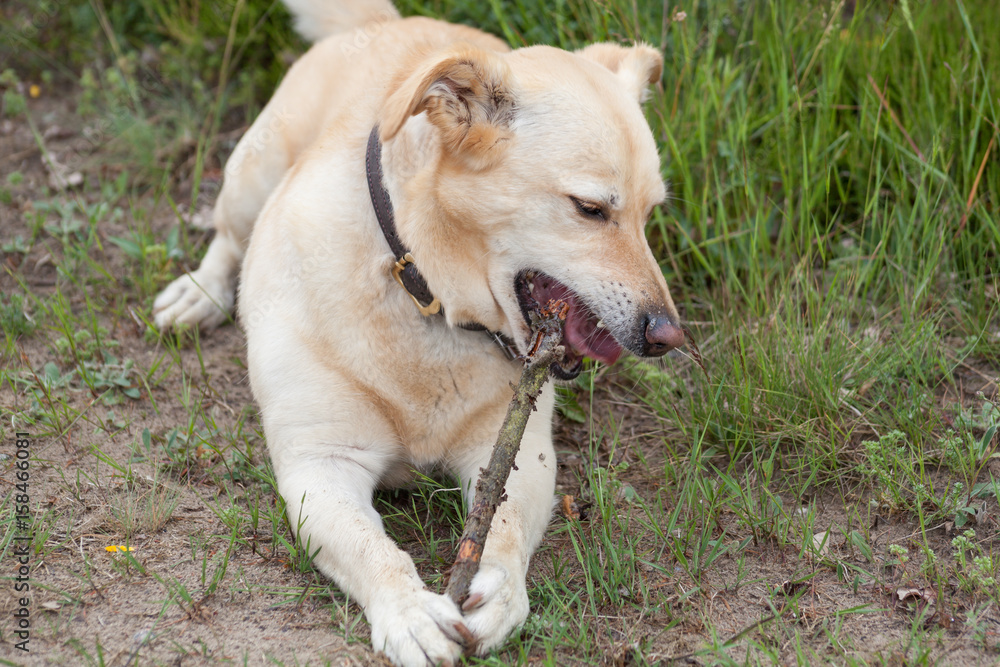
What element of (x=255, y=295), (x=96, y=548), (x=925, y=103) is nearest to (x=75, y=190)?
(x=255, y=295)

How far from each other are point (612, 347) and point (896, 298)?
1.41m

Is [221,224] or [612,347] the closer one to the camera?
[612,347]

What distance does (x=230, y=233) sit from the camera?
353cm

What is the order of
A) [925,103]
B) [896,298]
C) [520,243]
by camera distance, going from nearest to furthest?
[520,243]
[896,298]
[925,103]

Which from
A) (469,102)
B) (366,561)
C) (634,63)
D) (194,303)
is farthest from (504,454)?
(194,303)

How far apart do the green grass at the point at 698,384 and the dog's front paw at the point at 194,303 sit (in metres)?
0.08

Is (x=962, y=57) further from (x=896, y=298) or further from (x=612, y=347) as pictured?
(x=612, y=347)

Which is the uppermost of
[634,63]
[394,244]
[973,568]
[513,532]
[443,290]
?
[634,63]

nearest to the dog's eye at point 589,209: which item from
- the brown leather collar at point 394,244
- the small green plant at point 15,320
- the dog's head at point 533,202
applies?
the dog's head at point 533,202

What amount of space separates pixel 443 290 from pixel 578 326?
0.37 m

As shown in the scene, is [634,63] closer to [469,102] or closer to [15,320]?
[469,102]

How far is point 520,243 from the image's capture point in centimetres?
219

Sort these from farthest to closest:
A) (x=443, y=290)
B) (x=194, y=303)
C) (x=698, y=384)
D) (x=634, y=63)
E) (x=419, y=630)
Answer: (x=194, y=303), (x=698, y=384), (x=634, y=63), (x=443, y=290), (x=419, y=630)


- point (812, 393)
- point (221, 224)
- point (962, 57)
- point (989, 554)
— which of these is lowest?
point (989, 554)
